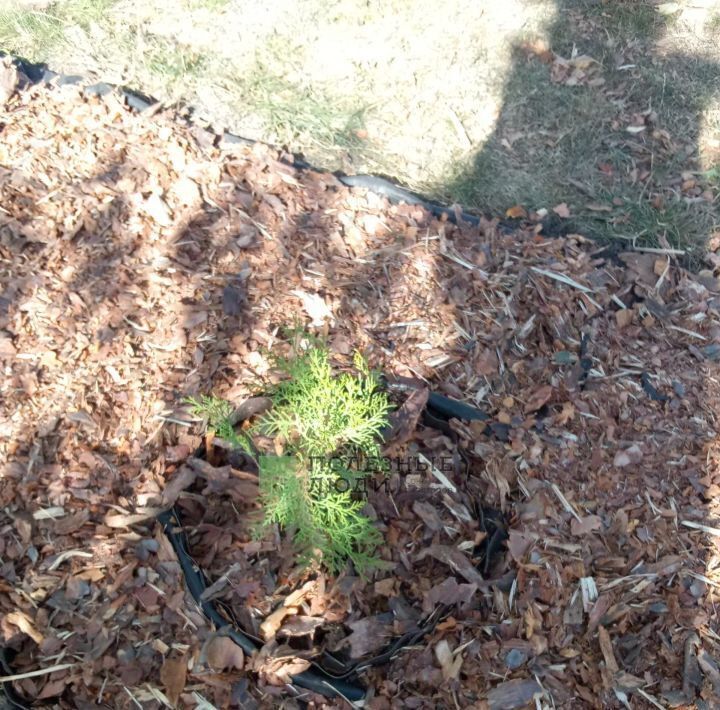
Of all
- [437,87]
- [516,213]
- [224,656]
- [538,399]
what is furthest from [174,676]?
[437,87]

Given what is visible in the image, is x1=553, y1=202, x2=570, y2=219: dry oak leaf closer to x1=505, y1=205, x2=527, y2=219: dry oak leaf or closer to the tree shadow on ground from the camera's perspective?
the tree shadow on ground

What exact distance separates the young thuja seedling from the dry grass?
168 centimetres

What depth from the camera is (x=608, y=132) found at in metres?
3.97

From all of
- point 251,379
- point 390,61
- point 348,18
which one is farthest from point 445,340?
point 348,18

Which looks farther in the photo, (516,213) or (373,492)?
(516,213)

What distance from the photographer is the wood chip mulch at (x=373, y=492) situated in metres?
2.31

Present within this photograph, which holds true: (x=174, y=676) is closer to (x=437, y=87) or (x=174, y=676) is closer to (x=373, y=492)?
(x=373, y=492)

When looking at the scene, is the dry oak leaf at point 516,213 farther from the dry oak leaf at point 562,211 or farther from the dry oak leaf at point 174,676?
the dry oak leaf at point 174,676

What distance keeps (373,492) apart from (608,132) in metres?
2.71

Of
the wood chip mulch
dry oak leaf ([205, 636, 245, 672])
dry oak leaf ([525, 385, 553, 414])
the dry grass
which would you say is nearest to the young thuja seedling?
the wood chip mulch

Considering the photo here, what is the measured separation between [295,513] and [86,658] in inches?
33.2

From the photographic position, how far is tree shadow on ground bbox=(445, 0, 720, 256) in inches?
146

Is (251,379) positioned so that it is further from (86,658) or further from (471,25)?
(471,25)

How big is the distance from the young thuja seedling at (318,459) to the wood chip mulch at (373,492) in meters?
0.17
